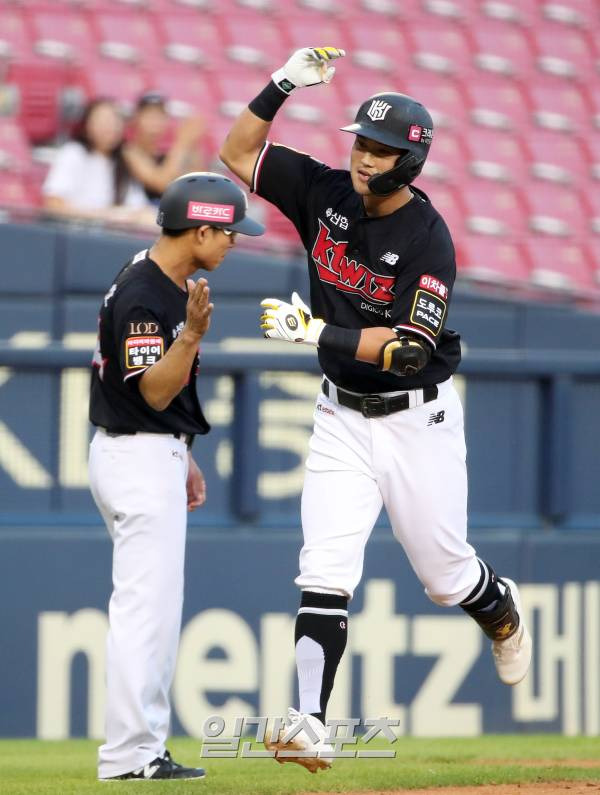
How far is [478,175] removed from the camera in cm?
1024

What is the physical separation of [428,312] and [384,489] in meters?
0.56

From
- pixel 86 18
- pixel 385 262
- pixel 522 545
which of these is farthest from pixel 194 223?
pixel 86 18

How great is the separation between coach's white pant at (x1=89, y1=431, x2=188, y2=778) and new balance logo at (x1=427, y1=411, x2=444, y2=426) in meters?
0.77

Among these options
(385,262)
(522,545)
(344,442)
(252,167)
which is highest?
(252,167)

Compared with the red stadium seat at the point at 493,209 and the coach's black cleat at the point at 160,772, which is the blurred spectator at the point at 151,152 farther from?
the coach's black cleat at the point at 160,772

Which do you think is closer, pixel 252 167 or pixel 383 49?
pixel 252 167

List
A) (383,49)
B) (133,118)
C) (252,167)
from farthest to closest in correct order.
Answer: (383,49), (133,118), (252,167)

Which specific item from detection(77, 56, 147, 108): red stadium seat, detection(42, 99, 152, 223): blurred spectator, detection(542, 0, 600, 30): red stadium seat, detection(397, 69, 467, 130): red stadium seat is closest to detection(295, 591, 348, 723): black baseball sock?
detection(42, 99, 152, 223): blurred spectator

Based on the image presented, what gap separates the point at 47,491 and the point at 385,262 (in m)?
2.31

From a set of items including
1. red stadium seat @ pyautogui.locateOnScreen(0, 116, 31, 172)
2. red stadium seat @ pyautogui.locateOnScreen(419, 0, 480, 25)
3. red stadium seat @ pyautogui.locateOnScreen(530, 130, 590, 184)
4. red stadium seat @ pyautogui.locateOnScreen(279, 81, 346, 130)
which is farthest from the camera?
red stadium seat @ pyautogui.locateOnScreen(419, 0, 480, 25)

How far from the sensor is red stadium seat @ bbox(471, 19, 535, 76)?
10.6 meters

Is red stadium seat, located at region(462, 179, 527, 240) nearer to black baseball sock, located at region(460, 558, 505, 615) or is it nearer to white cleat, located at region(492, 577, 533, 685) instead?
white cleat, located at region(492, 577, 533, 685)

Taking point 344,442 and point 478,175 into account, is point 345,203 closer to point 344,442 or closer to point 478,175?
point 344,442

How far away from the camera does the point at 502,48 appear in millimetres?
10734
